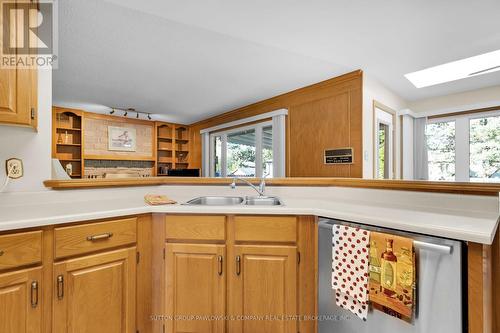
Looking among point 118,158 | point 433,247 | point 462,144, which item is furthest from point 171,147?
point 433,247

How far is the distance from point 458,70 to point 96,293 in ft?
13.5

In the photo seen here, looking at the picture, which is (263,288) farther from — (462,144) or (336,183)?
(462,144)

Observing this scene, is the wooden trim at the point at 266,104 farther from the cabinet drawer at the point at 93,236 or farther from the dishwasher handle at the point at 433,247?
the cabinet drawer at the point at 93,236

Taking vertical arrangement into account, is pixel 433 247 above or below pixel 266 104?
below

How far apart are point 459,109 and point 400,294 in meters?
3.80

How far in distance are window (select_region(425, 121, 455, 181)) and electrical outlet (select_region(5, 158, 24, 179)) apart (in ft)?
16.3

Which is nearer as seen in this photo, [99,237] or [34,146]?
[99,237]

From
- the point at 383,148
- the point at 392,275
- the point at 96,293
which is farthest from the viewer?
the point at 383,148

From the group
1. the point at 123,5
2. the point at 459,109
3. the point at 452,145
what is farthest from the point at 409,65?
the point at 123,5

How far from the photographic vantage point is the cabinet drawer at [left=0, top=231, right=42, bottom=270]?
3.53 feet

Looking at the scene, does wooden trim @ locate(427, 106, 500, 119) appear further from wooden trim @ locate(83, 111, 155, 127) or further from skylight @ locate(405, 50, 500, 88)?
wooden trim @ locate(83, 111, 155, 127)

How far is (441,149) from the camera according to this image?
397 cm

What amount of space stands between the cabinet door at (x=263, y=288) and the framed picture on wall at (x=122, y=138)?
5.23 meters

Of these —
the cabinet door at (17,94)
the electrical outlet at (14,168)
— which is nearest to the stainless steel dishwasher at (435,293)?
the cabinet door at (17,94)
